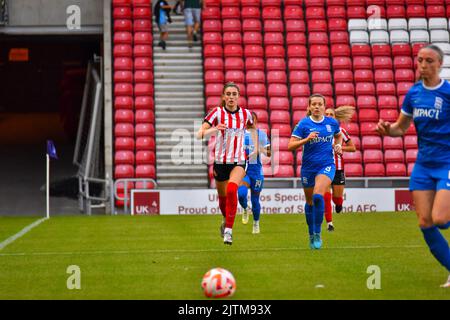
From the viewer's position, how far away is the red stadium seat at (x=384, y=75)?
1174 inches

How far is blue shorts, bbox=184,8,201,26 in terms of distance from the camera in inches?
1177

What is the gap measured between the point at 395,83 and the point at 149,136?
299 inches

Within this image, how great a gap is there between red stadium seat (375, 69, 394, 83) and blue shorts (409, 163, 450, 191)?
1959cm

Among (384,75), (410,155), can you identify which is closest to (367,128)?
(410,155)

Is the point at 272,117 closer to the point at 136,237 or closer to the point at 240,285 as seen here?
the point at 136,237

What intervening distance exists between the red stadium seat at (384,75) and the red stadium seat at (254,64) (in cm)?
344

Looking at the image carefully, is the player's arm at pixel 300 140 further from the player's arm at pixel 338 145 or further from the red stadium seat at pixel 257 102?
the red stadium seat at pixel 257 102

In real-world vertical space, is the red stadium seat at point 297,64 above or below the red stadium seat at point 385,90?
above

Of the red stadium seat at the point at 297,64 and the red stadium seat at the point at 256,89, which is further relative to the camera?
the red stadium seat at the point at 297,64

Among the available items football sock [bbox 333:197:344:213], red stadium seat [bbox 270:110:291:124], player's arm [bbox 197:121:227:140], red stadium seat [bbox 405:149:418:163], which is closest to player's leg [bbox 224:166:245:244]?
player's arm [bbox 197:121:227:140]

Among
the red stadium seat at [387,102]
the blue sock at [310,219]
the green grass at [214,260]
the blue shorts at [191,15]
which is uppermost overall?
the blue shorts at [191,15]

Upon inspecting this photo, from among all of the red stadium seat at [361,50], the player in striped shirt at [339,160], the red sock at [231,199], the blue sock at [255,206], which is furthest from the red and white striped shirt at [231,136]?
the red stadium seat at [361,50]

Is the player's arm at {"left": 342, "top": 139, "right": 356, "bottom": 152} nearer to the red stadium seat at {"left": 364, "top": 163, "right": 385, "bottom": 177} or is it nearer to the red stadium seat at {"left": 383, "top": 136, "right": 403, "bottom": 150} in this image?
the red stadium seat at {"left": 364, "top": 163, "right": 385, "bottom": 177}

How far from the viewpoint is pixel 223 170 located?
49.5ft
